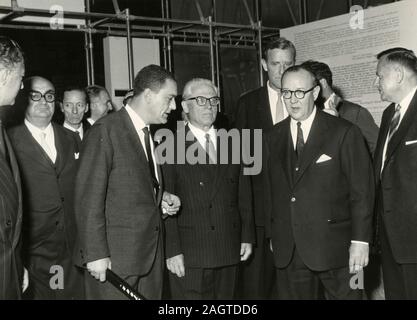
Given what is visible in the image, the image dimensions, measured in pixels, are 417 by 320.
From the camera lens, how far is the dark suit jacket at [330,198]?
3012 mm

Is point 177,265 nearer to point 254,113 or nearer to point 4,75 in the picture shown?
point 254,113

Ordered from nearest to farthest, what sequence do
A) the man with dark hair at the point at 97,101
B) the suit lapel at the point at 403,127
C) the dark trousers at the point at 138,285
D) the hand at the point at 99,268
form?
1. the hand at the point at 99,268
2. the dark trousers at the point at 138,285
3. the suit lapel at the point at 403,127
4. the man with dark hair at the point at 97,101

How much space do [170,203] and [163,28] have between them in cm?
450

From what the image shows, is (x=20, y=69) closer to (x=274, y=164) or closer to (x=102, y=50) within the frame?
(x=274, y=164)

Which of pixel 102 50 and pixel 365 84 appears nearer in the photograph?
pixel 365 84

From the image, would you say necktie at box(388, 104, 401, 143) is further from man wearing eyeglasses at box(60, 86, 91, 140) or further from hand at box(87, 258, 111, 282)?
man wearing eyeglasses at box(60, 86, 91, 140)

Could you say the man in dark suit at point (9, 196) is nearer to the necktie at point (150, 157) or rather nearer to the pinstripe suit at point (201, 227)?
the necktie at point (150, 157)

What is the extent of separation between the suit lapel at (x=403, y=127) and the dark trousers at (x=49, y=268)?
221 centimetres

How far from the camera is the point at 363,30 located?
5344 millimetres

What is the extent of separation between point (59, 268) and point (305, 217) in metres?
1.74

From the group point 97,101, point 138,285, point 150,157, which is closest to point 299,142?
point 150,157

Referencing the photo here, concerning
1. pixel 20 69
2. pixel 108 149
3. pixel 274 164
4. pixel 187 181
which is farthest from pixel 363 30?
pixel 20 69

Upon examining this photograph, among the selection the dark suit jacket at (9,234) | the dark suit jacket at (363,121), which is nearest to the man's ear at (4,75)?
the dark suit jacket at (9,234)

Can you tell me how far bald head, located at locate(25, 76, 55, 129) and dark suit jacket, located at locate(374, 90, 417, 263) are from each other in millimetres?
2258
